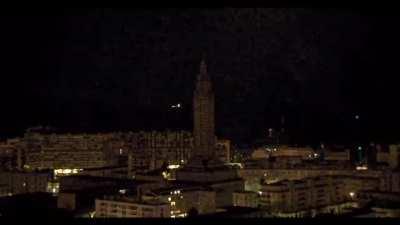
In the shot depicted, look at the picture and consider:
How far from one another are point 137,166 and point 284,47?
10.0 feet

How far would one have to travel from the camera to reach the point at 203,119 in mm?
7195

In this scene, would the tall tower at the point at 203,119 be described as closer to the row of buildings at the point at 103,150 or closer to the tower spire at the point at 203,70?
the tower spire at the point at 203,70

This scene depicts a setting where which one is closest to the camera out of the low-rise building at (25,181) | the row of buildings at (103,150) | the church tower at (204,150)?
the low-rise building at (25,181)

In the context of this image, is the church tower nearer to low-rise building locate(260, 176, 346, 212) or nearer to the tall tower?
the tall tower

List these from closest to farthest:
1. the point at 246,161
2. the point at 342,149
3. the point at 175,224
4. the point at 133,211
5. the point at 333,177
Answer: the point at 175,224
the point at 133,211
the point at 333,177
the point at 246,161
the point at 342,149

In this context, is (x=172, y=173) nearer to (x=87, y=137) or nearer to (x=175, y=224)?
(x=87, y=137)

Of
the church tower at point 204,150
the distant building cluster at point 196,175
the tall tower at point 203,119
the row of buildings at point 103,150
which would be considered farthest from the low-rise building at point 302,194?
the row of buildings at point 103,150

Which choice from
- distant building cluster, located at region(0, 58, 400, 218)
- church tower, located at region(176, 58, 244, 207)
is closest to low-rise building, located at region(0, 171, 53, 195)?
distant building cluster, located at region(0, 58, 400, 218)

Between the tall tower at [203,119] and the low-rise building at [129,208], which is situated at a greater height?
the tall tower at [203,119]

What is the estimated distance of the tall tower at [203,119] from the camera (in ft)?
23.3

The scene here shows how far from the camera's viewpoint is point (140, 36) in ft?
19.6

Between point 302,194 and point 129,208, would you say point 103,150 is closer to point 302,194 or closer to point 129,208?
point 302,194

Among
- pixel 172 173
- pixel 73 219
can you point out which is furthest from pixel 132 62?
pixel 73 219

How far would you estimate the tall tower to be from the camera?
7.09 meters
